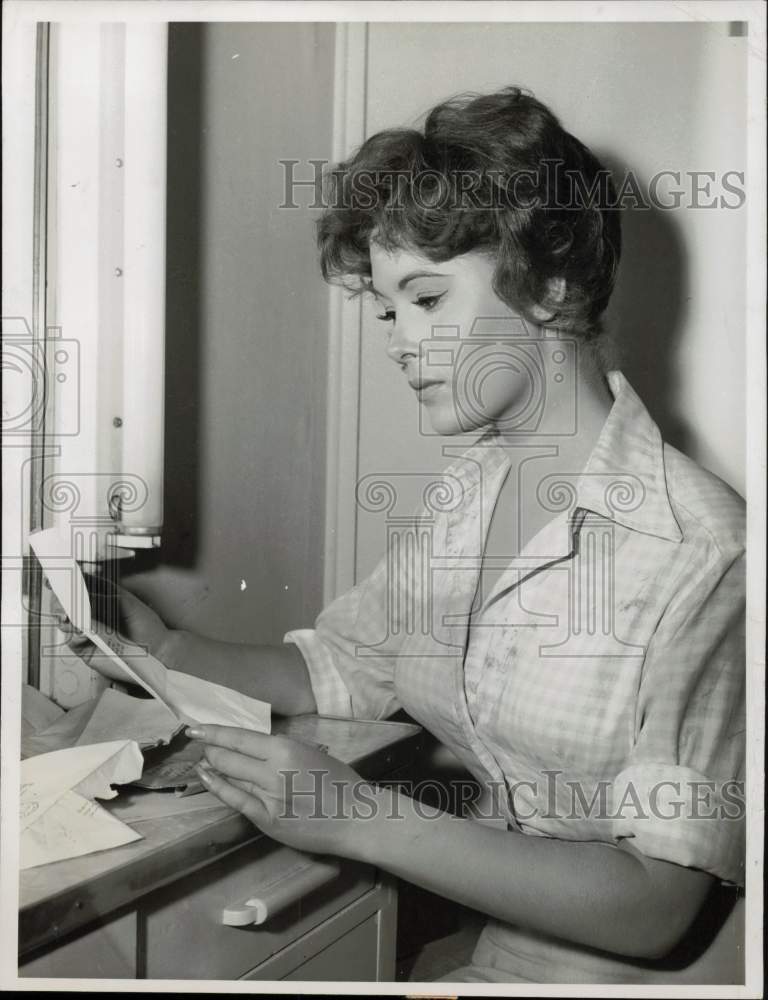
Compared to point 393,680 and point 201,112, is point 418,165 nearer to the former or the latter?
point 201,112

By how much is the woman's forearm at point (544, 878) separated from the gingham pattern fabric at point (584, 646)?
30 mm

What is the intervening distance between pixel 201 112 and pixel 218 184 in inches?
2.7

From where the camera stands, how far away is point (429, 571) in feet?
3.18

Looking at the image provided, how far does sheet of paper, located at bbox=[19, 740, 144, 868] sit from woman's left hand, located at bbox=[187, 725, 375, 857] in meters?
0.07

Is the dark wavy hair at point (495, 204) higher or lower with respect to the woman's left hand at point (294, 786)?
higher

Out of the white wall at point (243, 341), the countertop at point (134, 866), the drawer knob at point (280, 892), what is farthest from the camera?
the white wall at point (243, 341)

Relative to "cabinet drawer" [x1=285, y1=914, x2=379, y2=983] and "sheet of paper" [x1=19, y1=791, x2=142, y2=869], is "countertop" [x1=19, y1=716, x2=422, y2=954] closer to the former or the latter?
"sheet of paper" [x1=19, y1=791, x2=142, y2=869]

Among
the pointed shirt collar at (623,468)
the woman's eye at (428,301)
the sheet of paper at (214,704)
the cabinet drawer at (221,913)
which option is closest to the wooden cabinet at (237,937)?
the cabinet drawer at (221,913)

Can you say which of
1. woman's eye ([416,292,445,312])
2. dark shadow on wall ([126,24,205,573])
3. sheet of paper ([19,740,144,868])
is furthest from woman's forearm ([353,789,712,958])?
woman's eye ([416,292,445,312])

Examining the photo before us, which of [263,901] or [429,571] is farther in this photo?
[429,571]

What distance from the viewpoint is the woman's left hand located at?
0.89 metres

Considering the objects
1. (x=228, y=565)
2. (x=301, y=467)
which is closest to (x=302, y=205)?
(x=301, y=467)

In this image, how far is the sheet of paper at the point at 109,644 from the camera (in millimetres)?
943

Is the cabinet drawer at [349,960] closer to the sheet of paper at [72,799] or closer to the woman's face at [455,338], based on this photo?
the sheet of paper at [72,799]
